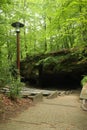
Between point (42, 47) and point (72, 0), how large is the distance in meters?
17.3

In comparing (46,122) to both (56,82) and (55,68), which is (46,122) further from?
(56,82)

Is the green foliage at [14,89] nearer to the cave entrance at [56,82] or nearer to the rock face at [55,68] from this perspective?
the rock face at [55,68]

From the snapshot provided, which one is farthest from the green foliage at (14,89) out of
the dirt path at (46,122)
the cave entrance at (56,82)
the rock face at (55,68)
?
the cave entrance at (56,82)

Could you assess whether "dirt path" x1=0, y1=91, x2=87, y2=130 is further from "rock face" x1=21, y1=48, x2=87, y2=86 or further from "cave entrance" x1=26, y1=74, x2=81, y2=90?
"cave entrance" x1=26, y1=74, x2=81, y2=90

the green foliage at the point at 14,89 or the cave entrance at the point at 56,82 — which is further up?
the green foliage at the point at 14,89

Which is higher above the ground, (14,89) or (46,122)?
(14,89)

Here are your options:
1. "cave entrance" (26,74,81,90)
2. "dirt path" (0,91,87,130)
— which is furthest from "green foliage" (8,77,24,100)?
"cave entrance" (26,74,81,90)

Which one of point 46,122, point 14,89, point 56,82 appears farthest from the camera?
point 56,82

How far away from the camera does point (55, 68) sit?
16578 mm

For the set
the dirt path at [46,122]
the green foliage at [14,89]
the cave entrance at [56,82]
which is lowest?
the cave entrance at [56,82]

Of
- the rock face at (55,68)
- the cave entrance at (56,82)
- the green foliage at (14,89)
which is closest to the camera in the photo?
the green foliage at (14,89)

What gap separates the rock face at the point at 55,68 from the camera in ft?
52.0

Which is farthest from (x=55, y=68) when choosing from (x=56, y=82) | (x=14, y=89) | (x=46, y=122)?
(x=46, y=122)

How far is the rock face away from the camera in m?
15.8
